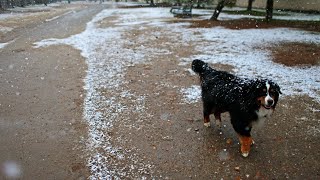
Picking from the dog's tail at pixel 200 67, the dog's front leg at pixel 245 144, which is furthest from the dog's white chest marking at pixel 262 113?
the dog's tail at pixel 200 67

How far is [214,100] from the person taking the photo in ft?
17.4

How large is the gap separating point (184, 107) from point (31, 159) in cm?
355

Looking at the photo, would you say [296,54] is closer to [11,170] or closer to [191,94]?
[191,94]

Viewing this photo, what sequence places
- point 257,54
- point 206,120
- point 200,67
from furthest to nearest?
point 257,54
point 206,120
point 200,67

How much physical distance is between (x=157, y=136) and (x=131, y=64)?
6.20m

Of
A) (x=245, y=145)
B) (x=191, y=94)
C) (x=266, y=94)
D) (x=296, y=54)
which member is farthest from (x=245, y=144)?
(x=296, y=54)

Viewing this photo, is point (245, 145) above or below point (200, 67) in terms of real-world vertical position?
below

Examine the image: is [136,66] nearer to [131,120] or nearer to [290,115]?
[131,120]

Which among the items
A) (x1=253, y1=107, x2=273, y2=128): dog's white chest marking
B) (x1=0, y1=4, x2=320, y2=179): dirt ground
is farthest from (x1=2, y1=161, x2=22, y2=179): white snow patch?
(x1=253, y1=107, x2=273, y2=128): dog's white chest marking

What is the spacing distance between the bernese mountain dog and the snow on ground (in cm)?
157

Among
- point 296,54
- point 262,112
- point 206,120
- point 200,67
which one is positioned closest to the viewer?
point 262,112

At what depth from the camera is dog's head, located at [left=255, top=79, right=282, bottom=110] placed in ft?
14.1

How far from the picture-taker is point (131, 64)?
455 inches

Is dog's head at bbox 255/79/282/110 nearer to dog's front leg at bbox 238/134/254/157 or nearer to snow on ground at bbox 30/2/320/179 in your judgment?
dog's front leg at bbox 238/134/254/157
